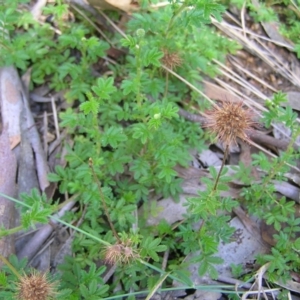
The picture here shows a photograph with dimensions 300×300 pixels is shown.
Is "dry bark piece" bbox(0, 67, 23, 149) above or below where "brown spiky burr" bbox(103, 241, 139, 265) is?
above

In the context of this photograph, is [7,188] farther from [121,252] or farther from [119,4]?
[119,4]

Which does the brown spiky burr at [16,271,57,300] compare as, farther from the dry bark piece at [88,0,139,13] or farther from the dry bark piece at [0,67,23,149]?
the dry bark piece at [88,0,139,13]

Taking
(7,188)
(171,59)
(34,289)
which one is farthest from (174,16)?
(34,289)

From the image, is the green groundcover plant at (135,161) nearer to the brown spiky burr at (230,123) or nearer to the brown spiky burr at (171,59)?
the brown spiky burr at (171,59)

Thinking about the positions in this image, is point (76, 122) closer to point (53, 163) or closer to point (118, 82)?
point (53, 163)

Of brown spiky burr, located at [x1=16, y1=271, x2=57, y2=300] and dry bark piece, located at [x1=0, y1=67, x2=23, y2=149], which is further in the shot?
dry bark piece, located at [x1=0, y1=67, x2=23, y2=149]

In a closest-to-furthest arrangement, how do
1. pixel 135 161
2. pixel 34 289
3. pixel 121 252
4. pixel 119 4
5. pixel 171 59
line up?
pixel 34 289 < pixel 121 252 < pixel 135 161 < pixel 171 59 < pixel 119 4

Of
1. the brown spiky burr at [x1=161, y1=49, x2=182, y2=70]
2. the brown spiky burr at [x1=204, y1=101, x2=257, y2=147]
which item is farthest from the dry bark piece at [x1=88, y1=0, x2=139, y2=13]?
the brown spiky burr at [x1=204, y1=101, x2=257, y2=147]

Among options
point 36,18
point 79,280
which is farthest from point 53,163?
point 36,18
